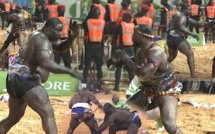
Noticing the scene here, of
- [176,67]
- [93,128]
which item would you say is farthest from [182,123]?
[176,67]

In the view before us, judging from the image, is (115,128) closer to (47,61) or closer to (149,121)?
(149,121)

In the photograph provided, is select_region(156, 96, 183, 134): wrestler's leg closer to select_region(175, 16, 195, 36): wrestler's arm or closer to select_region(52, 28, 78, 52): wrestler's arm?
select_region(52, 28, 78, 52): wrestler's arm

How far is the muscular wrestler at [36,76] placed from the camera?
8.09 m

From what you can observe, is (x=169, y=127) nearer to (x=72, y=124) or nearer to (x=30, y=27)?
(x=72, y=124)

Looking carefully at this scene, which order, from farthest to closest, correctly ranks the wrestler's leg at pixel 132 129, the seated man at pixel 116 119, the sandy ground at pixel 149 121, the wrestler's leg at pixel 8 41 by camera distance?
1. the wrestler's leg at pixel 8 41
2. the sandy ground at pixel 149 121
3. the seated man at pixel 116 119
4. the wrestler's leg at pixel 132 129

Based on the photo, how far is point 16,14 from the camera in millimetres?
14562

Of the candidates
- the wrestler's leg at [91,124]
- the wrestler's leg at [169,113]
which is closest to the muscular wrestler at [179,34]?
the wrestler's leg at [91,124]

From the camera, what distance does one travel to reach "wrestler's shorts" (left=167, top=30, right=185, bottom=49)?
49.6 feet

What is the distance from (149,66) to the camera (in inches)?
332

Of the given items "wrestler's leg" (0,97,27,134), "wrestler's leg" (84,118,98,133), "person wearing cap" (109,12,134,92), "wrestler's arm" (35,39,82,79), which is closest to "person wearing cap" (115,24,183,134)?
"wrestler's arm" (35,39,82,79)

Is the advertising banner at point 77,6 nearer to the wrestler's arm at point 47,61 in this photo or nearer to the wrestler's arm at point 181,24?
the wrestler's arm at point 181,24

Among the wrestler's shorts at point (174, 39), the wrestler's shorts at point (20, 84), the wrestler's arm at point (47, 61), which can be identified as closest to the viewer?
the wrestler's arm at point (47, 61)

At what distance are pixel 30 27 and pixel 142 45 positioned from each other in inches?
459

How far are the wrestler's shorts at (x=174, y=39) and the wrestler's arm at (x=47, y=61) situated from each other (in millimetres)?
7336
